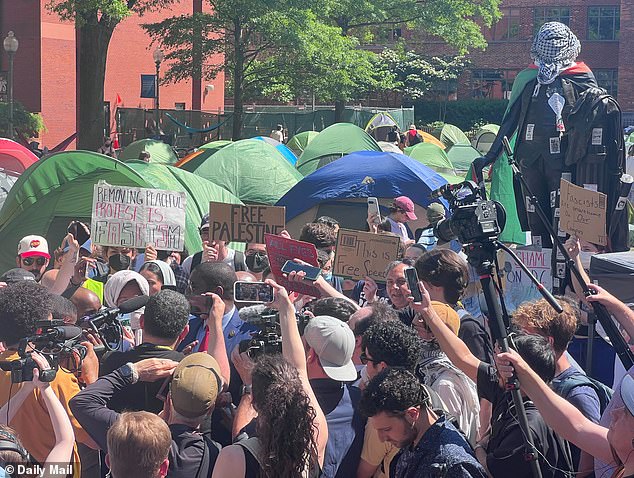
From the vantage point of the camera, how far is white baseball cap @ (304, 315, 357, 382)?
427 centimetres

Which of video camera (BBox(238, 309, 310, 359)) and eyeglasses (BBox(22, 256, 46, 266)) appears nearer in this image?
video camera (BBox(238, 309, 310, 359))

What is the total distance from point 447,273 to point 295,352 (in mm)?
1398

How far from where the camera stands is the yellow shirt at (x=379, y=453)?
13.0 ft

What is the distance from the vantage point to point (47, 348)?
401cm

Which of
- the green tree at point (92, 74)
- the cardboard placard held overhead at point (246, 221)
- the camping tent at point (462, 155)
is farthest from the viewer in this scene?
the camping tent at point (462, 155)

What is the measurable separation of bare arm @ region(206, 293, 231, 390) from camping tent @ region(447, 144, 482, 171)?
74.9 feet

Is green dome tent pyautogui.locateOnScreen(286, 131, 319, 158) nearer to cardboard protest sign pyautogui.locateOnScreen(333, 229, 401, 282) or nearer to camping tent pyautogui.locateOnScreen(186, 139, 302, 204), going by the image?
camping tent pyautogui.locateOnScreen(186, 139, 302, 204)

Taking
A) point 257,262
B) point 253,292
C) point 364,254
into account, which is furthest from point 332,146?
point 253,292

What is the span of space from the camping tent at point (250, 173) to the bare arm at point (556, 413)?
11206 mm

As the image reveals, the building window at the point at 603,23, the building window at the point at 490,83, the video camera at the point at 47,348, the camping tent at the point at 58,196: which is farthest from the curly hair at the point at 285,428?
the building window at the point at 603,23

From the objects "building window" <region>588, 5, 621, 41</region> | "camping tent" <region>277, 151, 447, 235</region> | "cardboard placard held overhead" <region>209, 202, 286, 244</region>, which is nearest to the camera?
"cardboard placard held overhead" <region>209, 202, 286, 244</region>

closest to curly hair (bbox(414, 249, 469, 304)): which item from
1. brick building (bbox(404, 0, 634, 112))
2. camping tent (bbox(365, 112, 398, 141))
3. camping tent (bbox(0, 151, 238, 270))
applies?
camping tent (bbox(0, 151, 238, 270))

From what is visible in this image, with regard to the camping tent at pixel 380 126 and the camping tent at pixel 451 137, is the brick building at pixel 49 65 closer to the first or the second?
the camping tent at pixel 380 126

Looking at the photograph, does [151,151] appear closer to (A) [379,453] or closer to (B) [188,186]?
(B) [188,186]
